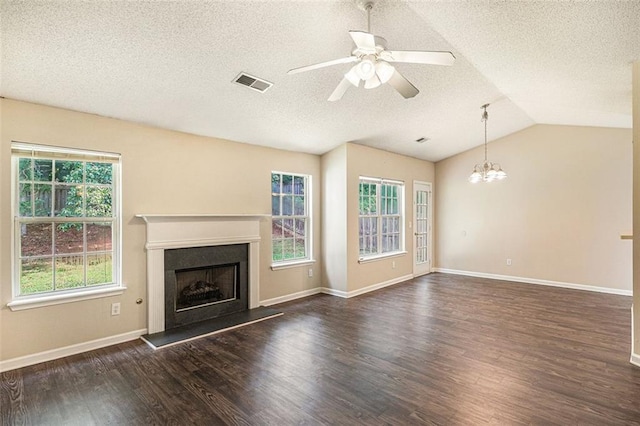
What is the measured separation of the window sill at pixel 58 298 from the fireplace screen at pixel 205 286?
2.40ft

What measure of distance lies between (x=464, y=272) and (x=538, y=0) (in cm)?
601

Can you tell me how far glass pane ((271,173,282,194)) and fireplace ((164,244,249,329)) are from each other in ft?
3.47

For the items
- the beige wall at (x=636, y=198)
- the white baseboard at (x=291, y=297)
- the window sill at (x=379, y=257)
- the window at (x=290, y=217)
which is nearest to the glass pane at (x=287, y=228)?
the window at (x=290, y=217)

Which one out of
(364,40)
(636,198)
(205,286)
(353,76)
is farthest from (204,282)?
(636,198)

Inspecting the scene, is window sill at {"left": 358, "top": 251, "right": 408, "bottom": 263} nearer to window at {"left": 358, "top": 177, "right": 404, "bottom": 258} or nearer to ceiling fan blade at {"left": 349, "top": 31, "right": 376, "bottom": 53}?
window at {"left": 358, "top": 177, "right": 404, "bottom": 258}

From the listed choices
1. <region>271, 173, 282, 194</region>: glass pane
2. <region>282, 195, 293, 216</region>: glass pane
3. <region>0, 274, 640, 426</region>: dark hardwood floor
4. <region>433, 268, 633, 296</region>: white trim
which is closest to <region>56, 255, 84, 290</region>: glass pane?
<region>0, 274, 640, 426</region>: dark hardwood floor

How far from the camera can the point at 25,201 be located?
3.08 meters

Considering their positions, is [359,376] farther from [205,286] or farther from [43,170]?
[43,170]

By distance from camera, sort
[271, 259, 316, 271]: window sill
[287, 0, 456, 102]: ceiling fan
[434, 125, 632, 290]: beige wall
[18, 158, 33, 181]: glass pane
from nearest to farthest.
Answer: [287, 0, 456, 102]: ceiling fan, [18, 158, 33, 181]: glass pane, [271, 259, 316, 271]: window sill, [434, 125, 632, 290]: beige wall

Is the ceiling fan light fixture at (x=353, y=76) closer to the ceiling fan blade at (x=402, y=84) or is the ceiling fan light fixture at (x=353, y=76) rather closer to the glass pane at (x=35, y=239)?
the ceiling fan blade at (x=402, y=84)

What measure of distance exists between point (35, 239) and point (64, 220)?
0.95ft

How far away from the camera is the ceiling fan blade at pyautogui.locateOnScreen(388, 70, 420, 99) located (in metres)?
2.23

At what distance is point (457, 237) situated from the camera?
288 inches

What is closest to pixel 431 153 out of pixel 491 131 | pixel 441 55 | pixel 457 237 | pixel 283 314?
pixel 491 131
